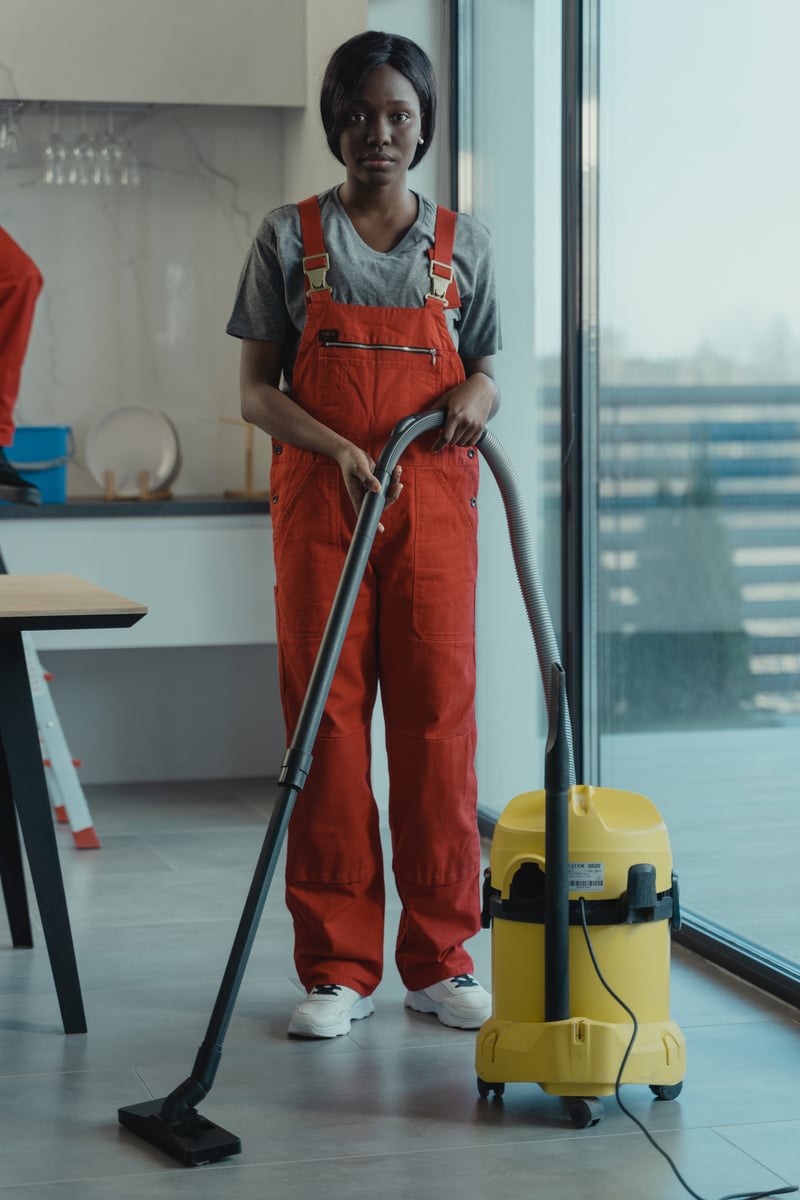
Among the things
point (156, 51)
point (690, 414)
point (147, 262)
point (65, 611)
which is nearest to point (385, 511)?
point (65, 611)

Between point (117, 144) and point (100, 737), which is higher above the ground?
point (117, 144)

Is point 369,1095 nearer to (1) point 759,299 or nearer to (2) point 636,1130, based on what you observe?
(2) point 636,1130

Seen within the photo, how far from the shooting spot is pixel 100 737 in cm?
456

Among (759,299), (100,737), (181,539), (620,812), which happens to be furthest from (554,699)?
(100,737)

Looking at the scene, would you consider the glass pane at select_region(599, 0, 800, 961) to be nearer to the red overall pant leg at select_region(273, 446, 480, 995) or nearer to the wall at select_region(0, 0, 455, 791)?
the red overall pant leg at select_region(273, 446, 480, 995)

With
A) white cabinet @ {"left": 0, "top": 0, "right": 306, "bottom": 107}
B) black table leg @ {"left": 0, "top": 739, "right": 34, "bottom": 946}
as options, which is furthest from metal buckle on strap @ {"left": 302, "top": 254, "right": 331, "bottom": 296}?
white cabinet @ {"left": 0, "top": 0, "right": 306, "bottom": 107}

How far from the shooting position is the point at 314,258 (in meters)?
2.36

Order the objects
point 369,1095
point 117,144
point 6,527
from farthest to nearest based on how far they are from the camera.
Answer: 1. point 117,144
2. point 6,527
3. point 369,1095

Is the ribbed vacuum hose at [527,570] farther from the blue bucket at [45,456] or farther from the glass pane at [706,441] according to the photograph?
the blue bucket at [45,456]

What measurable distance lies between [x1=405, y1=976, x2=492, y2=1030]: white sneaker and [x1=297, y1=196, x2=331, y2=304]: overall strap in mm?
1071

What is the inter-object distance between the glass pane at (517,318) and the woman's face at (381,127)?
1058mm

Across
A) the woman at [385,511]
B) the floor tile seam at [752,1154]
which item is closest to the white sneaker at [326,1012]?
the woman at [385,511]

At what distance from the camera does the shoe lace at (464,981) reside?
2492mm

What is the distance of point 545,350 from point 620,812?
1594mm
